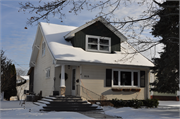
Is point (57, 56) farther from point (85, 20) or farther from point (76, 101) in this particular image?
point (85, 20)

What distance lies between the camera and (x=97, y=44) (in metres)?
16.0

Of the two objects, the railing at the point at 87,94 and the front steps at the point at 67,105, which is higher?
the railing at the point at 87,94

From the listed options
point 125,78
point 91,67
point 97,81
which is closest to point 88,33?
point 91,67

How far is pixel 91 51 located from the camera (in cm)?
1559

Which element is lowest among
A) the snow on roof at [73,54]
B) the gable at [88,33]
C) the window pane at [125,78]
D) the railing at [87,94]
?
the railing at [87,94]

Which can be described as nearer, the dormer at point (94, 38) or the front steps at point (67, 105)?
the front steps at point (67, 105)

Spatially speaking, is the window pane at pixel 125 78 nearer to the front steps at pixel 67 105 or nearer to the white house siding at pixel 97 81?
the white house siding at pixel 97 81

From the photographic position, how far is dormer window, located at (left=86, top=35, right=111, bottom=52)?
15.7 meters

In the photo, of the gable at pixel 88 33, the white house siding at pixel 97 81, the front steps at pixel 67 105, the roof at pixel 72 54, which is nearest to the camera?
the front steps at pixel 67 105

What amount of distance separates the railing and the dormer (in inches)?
131

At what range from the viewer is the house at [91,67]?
13.7 meters

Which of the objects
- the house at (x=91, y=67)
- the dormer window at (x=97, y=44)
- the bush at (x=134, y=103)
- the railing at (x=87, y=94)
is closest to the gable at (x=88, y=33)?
the house at (x=91, y=67)

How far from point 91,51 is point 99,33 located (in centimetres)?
161

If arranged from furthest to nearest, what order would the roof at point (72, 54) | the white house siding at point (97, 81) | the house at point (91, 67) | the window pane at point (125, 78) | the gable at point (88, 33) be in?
1. the gable at point (88, 33)
2. the window pane at point (125, 78)
3. the white house siding at point (97, 81)
4. the house at point (91, 67)
5. the roof at point (72, 54)
